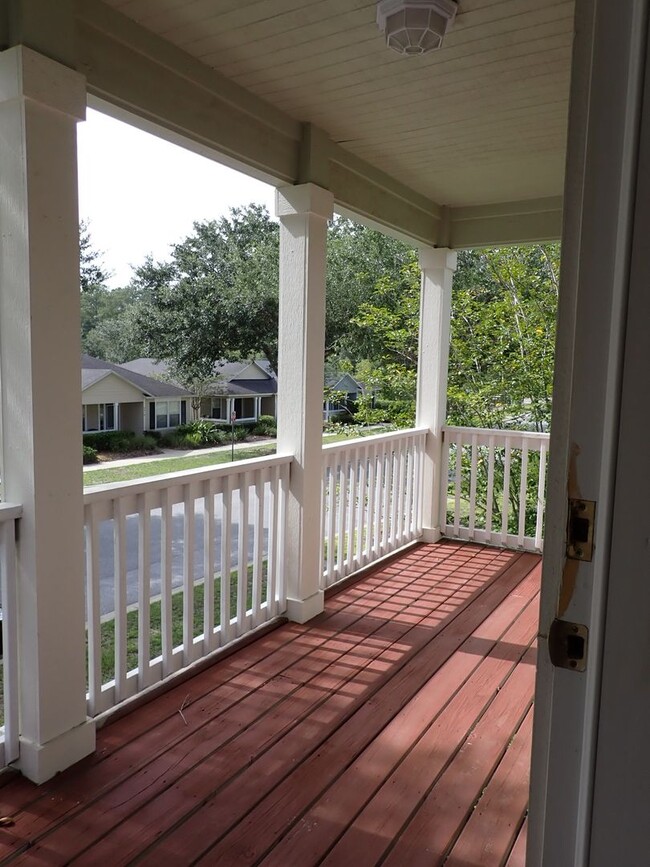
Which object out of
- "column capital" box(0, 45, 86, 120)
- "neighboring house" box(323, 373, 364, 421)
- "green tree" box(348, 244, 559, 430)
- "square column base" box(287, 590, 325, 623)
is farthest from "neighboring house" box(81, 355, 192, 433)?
"neighboring house" box(323, 373, 364, 421)

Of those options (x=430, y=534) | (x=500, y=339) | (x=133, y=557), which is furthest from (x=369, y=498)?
(x=500, y=339)

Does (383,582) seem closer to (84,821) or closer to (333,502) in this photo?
(333,502)

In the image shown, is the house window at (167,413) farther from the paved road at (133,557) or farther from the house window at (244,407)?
the house window at (244,407)

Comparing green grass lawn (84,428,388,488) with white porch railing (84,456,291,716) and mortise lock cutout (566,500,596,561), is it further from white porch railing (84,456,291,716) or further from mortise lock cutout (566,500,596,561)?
mortise lock cutout (566,500,596,561)

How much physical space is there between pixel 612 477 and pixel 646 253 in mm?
208

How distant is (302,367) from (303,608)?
4.35ft

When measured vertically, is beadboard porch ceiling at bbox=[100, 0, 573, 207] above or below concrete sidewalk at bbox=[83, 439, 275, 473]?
above

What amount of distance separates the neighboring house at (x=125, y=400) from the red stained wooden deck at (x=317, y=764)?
3.87ft

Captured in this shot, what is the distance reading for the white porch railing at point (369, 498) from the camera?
13.4ft

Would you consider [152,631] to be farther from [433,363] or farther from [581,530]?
[581,530]

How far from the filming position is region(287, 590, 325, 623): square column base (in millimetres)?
3545

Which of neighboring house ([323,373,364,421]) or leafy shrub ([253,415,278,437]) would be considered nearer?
leafy shrub ([253,415,278,437])

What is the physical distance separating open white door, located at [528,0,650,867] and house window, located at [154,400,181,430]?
7.93 feet

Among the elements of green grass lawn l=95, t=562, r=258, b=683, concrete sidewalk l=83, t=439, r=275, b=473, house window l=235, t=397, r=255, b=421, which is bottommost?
green grass lawn l=95, t=562, r=258, b=683
